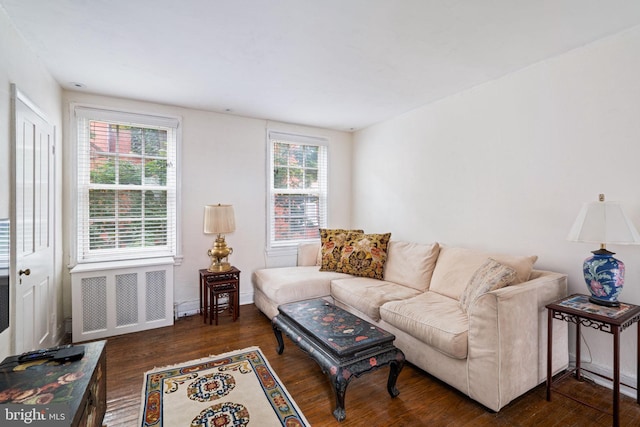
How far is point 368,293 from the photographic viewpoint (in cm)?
296

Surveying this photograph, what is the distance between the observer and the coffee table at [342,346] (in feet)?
6.22

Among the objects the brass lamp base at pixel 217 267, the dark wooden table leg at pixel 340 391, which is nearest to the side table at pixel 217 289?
the brass lamp base at pixel 217 267

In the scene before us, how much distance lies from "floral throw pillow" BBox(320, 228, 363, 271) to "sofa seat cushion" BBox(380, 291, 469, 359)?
1.16 metres

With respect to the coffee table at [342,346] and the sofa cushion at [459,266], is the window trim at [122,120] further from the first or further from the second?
the sofa cushion at [459,266]

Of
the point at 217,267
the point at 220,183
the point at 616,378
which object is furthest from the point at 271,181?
the point at 616,378

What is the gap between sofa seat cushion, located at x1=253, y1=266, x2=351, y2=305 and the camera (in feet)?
10.6

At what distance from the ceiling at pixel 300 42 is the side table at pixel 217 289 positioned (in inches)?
78.6

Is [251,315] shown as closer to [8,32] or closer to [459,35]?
[8,32]

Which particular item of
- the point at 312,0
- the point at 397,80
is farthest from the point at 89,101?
the point at 397,80

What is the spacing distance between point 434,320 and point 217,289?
2.35m

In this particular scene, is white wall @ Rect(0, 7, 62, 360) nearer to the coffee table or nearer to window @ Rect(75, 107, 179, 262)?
window @ Rect(75, 107, 179, 262)

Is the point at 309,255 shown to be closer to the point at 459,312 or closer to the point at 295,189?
the point at 295,189

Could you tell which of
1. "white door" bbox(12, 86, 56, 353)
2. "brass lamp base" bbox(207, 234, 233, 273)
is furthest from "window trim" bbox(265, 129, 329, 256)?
"white door" bbox(12, 86, 56, 353)

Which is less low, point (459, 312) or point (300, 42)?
point (300, 42)
